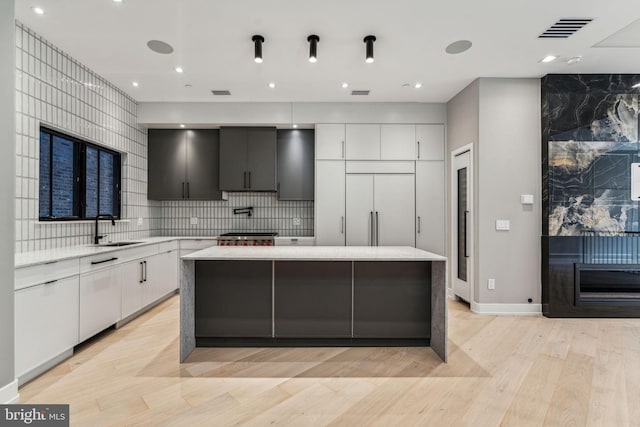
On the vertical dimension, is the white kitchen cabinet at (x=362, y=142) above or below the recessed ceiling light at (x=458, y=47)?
below

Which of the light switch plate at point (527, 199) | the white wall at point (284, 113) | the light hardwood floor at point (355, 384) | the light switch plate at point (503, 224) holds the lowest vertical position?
the light hardwood floor at point (355, 384)

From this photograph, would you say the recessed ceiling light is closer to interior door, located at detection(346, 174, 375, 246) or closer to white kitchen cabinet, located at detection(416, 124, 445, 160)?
white kitchen cabinet, located at detection(416, 124, 445, 160)

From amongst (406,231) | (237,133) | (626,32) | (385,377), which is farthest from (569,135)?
(237,133)

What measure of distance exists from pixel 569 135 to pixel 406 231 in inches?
89.0

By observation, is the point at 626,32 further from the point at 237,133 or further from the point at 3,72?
the point at 3,72

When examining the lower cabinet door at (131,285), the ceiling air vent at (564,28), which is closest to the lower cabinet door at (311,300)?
the lower cabinet door at (131,285)

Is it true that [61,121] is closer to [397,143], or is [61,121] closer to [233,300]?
[233,300]

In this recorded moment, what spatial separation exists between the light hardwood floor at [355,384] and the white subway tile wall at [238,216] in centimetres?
245

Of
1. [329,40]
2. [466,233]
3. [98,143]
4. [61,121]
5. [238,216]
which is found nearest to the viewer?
[329,40]

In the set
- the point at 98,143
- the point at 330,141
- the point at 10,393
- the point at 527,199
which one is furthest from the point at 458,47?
the point at 10,393

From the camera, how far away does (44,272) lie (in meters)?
2.38

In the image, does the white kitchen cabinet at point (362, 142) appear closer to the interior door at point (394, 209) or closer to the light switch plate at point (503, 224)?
the interior door at point (394, 209)

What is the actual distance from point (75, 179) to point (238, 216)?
7.61ft

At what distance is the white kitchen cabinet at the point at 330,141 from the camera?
15.8 ft
